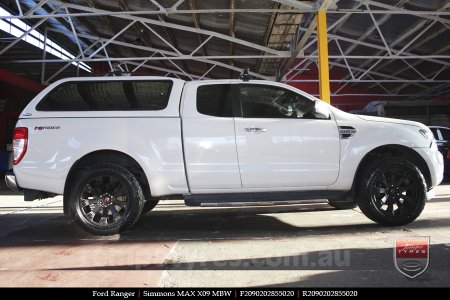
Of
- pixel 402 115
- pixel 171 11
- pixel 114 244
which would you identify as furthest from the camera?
pixel 402 115

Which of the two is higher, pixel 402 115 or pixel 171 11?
pixel 171 11

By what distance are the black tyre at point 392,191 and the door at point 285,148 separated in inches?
17.8

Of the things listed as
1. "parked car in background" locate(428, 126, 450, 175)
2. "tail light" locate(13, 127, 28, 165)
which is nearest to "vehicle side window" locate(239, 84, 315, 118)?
"tail light" locate(13, 127, 28, 165)

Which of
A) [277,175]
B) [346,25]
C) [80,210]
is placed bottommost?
[80,210]

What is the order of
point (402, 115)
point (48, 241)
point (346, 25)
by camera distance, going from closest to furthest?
point (48, 241) < point (346, 25) < point (402, 115)

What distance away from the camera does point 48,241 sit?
543cm

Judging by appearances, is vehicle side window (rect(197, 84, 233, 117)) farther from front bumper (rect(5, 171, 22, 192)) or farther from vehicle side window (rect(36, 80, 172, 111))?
front bumper (rect(5, 171, 22, 192))

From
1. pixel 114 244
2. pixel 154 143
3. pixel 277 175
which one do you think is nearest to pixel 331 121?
pixel 277 175

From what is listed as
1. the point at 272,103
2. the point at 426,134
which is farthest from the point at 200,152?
the point at 426,134

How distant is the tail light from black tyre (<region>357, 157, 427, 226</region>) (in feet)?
14.2

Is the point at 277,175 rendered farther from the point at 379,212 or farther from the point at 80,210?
Result: the point at 80,210

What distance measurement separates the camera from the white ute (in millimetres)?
5363

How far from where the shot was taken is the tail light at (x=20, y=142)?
5.36 metres

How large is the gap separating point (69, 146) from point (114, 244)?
1.36 meters
